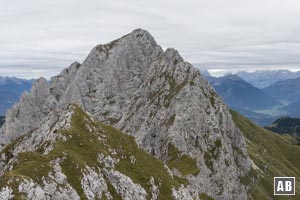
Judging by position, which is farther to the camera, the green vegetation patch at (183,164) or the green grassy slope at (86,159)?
the green vegetation patch at (183,164)

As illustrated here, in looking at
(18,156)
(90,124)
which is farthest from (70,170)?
(90,124)

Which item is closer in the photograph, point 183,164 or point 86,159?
point 86,159

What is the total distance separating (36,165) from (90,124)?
3520 centimetres

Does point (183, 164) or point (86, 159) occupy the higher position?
point (86, 159)

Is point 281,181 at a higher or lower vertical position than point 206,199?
higher

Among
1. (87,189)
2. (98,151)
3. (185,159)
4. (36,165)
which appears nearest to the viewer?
(36,165)

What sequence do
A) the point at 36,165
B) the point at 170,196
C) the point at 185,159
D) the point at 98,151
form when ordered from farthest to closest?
the point at 185,159 → the point at 170,196 → the point at 98,151 → the point at 36,165

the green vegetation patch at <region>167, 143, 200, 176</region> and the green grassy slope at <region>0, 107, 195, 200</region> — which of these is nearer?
the green grassy slope at <region>0, 107, 195, 200</region>

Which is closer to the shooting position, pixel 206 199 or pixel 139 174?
pixel 139 174

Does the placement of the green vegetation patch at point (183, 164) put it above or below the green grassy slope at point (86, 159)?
below

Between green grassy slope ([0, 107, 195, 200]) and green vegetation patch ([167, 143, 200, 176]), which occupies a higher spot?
green grassy slope ([0, 107, 195, 200])

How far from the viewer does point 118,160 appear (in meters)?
103

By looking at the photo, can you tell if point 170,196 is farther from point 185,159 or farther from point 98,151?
point 185,159

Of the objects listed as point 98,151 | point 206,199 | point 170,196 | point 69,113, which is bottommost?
point 206,199
